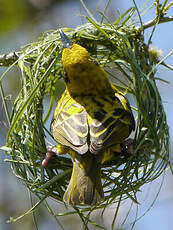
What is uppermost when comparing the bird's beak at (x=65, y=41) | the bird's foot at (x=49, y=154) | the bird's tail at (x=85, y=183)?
the bird's beak at (x=65, y=41)

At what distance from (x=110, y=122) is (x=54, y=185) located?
57 cm

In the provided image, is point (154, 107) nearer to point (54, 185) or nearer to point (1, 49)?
point (54, 185)

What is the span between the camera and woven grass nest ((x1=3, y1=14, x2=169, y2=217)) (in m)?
3.06

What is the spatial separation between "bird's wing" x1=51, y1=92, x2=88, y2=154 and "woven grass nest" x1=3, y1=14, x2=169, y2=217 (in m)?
0.15

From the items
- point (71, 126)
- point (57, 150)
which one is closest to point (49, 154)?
point (57, 150)

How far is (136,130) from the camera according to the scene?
10.8 feet

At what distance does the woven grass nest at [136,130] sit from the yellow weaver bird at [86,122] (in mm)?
101

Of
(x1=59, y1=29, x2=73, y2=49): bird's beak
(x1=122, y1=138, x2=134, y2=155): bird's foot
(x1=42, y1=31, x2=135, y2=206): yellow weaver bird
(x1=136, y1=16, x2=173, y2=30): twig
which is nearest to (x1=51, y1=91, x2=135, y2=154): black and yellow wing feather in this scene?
(x1=42, y1=31, x2=135, y2=206): yellow weaver bird

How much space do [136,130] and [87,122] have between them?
37 cm

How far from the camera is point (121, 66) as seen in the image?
3.67 meters

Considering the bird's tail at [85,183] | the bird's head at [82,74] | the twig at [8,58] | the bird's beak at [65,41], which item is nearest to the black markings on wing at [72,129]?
the bird's tail at [85,183]

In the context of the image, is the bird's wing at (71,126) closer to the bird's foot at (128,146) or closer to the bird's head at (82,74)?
the bird's head at (82,74)

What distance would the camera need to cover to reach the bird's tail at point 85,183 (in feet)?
9.57

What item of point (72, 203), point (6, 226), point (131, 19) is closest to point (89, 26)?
point (131, 19)
